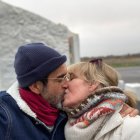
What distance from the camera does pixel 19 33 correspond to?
8.52 metres

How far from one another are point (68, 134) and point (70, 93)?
0.77 feet

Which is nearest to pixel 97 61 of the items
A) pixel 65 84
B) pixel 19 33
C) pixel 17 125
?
pixel 65 84

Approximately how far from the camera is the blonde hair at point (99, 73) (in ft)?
8.56

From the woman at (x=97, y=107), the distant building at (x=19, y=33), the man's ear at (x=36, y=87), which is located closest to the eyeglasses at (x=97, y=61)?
the woman at (x=97, y=107)

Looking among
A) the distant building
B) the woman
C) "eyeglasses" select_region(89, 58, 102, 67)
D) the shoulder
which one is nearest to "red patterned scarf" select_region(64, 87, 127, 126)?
the woman

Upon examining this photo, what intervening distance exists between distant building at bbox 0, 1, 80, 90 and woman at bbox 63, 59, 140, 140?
5.58 m

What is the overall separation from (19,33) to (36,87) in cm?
614

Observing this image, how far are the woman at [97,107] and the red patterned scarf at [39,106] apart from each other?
12 cm

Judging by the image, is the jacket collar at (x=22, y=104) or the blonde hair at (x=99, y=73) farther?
the blonde hair at (x=99, y=73)

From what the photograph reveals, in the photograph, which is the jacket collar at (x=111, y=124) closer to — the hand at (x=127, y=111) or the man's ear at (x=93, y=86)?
the hand at (x=127, y=111)

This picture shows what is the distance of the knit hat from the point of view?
8.03 feet

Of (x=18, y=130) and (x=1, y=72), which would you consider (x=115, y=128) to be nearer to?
(x=18, y=130)

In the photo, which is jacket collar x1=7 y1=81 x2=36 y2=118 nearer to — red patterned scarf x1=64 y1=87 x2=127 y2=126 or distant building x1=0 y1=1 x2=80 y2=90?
red patterned scarf x1=64 y1=87 x2=127 y2=126

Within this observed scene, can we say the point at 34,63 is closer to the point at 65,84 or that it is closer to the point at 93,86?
the point at 65,84
